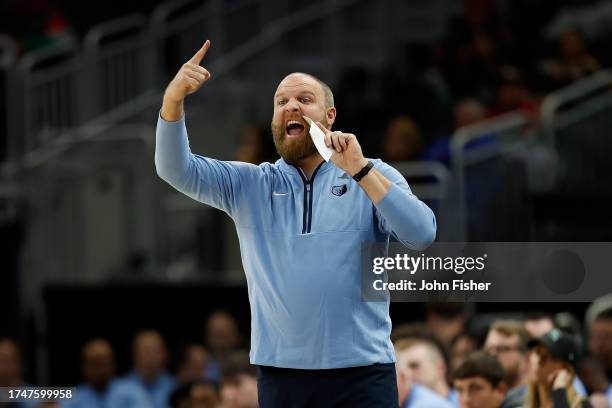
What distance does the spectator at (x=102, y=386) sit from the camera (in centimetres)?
1011

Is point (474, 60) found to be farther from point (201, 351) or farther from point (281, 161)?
point (281, 161)

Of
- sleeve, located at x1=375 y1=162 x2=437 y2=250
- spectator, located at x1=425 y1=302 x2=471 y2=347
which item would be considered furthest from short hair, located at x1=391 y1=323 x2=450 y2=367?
sleeve, located at x1=375 y1=162 x2=437 y2=250

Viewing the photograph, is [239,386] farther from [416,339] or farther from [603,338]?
[603,338]

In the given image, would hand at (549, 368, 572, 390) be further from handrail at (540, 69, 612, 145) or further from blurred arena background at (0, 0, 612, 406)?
handrail at (540, 69, 612, 145)

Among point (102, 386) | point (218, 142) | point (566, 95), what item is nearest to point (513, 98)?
point (566, 95)

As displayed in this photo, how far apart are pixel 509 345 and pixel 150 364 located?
4392 mm

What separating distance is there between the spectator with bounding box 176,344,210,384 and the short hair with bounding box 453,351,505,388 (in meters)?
4.30

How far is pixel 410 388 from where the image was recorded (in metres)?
7.29

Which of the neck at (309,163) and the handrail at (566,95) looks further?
the handrail at (566,95)

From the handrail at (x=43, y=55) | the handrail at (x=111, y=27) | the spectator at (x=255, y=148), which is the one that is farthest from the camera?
the handrail at (x=111, y=27)

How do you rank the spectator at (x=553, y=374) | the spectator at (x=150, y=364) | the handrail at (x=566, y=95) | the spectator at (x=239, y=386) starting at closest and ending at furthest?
the spectator at (x=553, y=374) → the spectator at (x=239, y=386) → the spectator at (x=150, y=364) → the handrail at (x=566, y=95)

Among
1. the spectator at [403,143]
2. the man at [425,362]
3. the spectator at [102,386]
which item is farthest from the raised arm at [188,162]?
the spectator at [403,143]

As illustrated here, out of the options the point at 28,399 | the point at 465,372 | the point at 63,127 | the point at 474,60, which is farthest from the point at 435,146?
the point at 28,399

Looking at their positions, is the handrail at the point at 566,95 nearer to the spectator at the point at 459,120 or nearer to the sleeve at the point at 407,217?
the spectator at the point at 459,120
